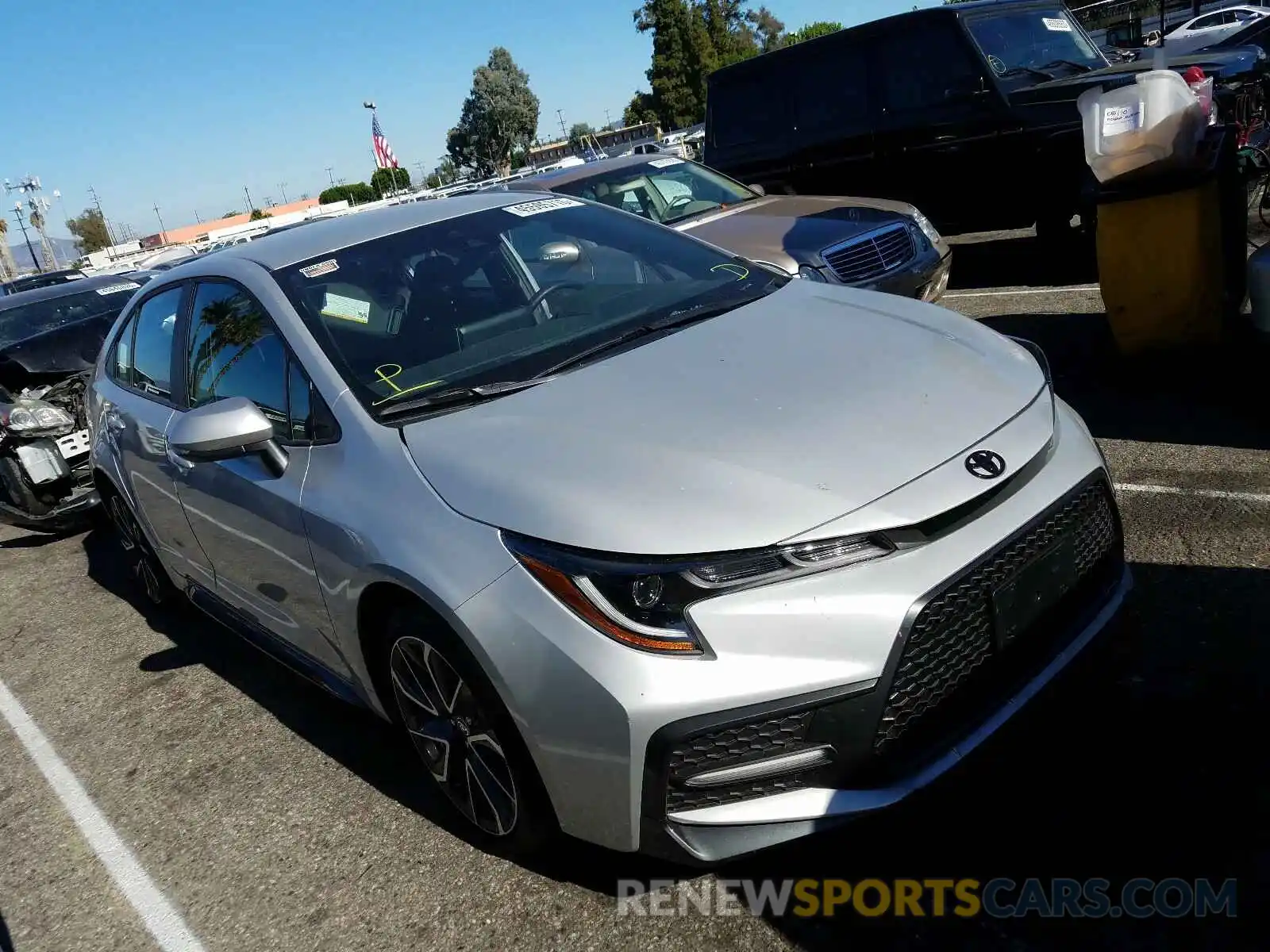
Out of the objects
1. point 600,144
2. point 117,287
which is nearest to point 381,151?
point 117,287

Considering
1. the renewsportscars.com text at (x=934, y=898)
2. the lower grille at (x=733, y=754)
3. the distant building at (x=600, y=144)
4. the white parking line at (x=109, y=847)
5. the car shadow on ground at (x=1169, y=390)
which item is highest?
the distant building at (x=600, y=144)

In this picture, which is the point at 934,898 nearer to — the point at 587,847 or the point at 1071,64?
the point at 587,847

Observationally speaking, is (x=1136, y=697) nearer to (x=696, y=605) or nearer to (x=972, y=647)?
(x=972, y=647)

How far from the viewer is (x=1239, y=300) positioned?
226 inches

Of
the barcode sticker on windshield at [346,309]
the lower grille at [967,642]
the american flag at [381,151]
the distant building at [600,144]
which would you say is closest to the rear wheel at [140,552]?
the barcode sticker on windshield at [346,309]

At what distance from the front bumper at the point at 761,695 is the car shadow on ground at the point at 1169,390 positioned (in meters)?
2.80

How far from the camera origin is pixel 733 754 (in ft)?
6.99

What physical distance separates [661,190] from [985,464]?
5905 mm

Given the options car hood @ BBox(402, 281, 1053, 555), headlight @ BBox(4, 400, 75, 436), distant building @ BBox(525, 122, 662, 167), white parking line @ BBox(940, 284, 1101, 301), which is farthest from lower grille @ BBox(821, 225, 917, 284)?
distant building @ BBox(525, 122, 662, 167)

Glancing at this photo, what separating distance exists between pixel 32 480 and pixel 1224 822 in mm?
6884

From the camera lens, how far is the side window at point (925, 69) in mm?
8391

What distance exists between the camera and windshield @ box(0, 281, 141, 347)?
305 inches

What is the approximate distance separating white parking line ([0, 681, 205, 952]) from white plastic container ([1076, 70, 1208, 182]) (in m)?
5.29

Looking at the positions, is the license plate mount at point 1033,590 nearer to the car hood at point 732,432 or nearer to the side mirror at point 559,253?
the car hood at point 732,432
